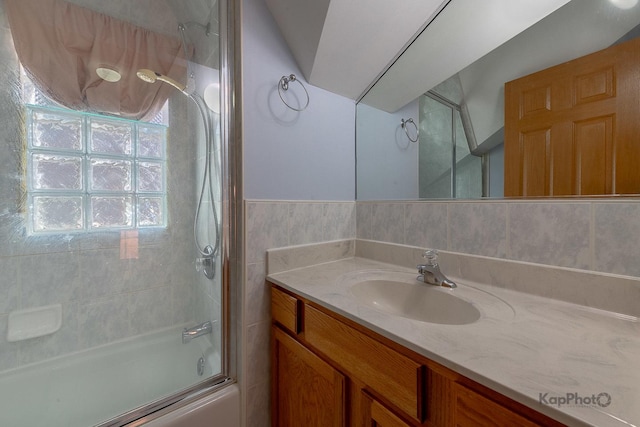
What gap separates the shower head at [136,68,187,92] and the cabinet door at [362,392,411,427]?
1.53 meters

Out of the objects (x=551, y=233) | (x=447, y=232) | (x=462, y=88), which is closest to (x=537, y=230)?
(x=551, y=233)

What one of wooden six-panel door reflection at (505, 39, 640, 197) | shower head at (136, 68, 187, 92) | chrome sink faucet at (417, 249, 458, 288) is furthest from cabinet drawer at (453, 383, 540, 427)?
shower head at (136, 68, 187, 92)

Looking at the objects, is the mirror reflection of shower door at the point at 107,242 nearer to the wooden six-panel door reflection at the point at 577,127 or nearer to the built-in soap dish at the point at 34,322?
the built-in soap dish at the point at 34,322

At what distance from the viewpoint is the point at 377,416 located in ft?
2.02

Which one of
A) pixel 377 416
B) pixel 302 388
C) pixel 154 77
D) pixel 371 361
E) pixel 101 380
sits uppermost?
pixel 154 77

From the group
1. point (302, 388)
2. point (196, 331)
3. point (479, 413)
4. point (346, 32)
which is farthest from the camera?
point (196, 331)

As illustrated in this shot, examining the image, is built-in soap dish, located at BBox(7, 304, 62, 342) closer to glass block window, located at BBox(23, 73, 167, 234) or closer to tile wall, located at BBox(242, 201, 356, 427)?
glass block window, located at BBox(23, 73, 167, 234)

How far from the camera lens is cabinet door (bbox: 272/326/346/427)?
0.74 m

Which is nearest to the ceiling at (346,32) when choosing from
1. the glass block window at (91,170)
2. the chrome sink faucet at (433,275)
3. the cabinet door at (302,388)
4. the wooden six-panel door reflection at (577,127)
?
the wooden six-panel door reflection at (577,127)

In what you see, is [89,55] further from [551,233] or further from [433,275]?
[551,233]

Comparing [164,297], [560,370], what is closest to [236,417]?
[164,297]

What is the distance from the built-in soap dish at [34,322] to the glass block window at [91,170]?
35 centimetres

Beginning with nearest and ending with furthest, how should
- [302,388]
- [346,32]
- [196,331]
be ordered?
1. [302,388]
2. [346,32]
3. [196,331]

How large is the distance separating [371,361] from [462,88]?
43.2 inches
